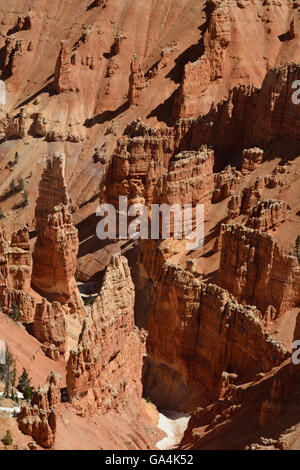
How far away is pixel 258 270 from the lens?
51.2 m

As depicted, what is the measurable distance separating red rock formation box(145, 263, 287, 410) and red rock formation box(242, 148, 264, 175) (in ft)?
77.4

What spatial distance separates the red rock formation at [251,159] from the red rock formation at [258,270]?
14517mm

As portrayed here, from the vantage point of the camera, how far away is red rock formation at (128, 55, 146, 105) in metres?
87.6

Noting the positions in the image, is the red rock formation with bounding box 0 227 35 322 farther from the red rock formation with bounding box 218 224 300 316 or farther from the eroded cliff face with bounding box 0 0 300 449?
the red rock formation with bounding box 218 224 300 316

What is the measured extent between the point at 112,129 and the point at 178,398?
43.4 meters

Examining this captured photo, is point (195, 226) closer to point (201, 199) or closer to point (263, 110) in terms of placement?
point (201, 199)

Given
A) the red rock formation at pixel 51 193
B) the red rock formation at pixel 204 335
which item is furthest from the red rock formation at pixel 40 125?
the red rock formation at pixel 204 335

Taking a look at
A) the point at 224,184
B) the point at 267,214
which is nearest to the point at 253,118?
the point at 224,184

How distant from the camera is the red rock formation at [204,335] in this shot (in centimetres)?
3919

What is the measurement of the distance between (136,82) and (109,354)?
173 feet

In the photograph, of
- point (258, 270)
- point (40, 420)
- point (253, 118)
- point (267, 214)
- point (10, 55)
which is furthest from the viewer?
point (10, 55)

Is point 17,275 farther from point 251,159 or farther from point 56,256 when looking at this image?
point 251,159

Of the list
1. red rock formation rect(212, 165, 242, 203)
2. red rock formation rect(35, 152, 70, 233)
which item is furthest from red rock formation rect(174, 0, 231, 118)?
red rock formation rect(35, 152, 70, 233)

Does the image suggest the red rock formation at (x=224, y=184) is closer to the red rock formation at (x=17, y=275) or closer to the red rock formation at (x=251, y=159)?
the red rock formation at (x=251, y=159)
